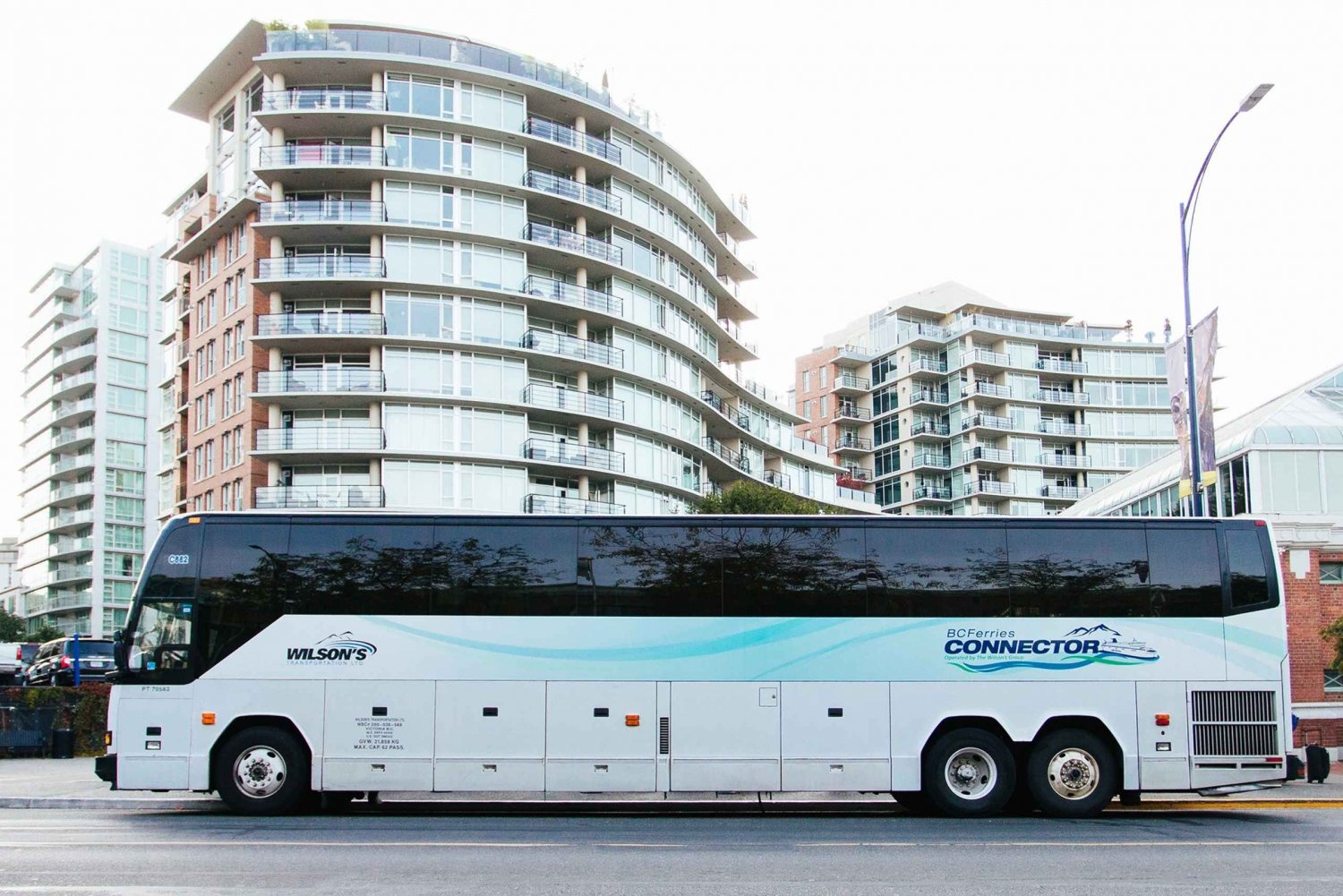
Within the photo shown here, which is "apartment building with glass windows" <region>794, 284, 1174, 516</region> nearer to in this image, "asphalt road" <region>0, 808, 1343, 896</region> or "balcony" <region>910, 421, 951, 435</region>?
"balcony" <region>910, 421, 951, 435</region>

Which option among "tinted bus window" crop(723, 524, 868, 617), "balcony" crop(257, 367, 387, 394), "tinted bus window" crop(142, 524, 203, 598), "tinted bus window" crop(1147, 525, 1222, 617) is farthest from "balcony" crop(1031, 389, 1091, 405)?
"tinted bus window" crop(142, 524, 203, 598)

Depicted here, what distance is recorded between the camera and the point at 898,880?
11008mm

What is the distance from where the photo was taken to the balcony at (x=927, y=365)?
4503 inches

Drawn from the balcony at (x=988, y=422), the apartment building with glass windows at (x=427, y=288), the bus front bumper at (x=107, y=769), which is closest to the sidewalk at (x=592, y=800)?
the bus front bumper at (x=107, y=769)

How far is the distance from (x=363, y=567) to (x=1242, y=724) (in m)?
11.5

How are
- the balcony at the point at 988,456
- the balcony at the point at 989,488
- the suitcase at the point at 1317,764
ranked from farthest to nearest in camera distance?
the balcony at the point at 988,456
the balcony at the point at 989,488
the suitcase at the point at 1317,764

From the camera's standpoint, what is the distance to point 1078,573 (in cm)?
1681

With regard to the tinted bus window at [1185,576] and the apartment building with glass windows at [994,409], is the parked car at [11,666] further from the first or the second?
the apartment building with glass windows at [994,409]

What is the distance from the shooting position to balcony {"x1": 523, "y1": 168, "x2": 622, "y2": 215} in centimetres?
6294

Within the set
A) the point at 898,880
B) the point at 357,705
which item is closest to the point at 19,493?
the point at 357,705

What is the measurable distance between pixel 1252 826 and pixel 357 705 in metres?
11.2

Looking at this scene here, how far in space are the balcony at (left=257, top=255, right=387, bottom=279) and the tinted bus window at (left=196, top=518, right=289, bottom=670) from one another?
44.3 meters

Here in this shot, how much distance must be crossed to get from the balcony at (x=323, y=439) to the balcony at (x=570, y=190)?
14.3m

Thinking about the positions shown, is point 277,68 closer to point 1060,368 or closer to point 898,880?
point 898,880
